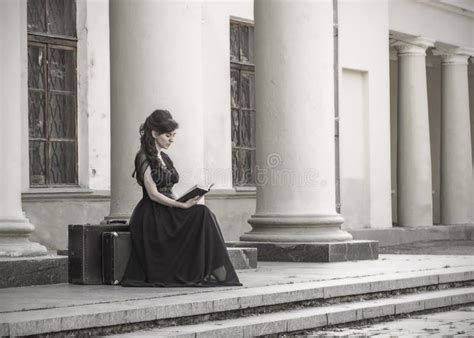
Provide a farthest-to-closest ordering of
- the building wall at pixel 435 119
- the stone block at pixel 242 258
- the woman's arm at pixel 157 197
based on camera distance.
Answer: the building wall at pixel 435 119, the stone block at pixel 242 258, the woman's arm at pixel 157 197

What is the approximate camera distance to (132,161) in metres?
13.2

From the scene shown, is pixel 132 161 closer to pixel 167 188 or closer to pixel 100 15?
pixel 167 188

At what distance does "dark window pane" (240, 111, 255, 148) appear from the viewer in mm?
22703

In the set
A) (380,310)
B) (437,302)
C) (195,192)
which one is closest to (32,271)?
(195,192)

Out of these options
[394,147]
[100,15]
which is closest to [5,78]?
[100,15]

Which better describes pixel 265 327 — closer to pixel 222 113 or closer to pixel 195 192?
pixel 195 192

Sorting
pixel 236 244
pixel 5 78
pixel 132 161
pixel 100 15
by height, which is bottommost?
pixel 236 244

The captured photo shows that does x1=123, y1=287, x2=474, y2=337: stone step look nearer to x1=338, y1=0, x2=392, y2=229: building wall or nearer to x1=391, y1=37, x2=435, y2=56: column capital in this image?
x1=338, y1=0, x2=392, y2=229: building wall

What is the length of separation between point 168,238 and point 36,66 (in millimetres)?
7356

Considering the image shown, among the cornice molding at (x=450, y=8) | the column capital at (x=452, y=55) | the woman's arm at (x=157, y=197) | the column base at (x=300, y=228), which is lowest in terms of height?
the column base at (x=300, y=228)

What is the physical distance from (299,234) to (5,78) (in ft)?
17.5

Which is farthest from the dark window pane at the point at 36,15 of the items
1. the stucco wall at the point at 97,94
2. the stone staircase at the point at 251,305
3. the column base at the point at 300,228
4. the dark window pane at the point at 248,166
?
the stone staircase at the point at 251,305

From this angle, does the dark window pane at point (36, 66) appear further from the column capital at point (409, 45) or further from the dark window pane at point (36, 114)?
the column capital at point (409, 45)

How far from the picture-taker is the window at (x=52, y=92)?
18.1 m
